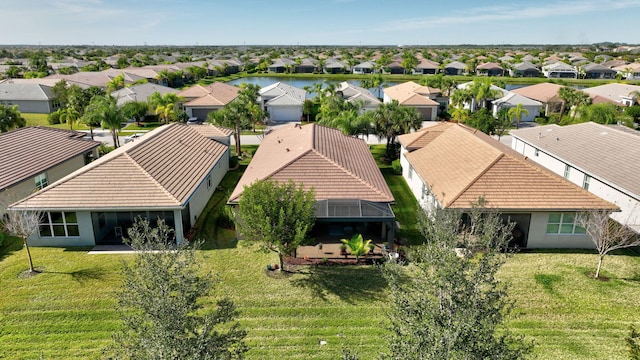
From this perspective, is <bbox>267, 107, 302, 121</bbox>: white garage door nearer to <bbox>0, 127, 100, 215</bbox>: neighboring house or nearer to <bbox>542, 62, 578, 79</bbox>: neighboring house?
<bbox>0, 127, 100, 215</bbox>: neighboring house

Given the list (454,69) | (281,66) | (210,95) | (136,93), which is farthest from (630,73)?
(136,93)

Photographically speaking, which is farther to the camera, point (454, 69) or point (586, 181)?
point (454, 69)

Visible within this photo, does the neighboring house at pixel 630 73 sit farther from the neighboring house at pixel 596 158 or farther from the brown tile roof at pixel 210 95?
the brown tile roof at pixel 210 95

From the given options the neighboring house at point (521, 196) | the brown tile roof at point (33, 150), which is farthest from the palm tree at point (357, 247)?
the brown tile roof at point (33, 150)

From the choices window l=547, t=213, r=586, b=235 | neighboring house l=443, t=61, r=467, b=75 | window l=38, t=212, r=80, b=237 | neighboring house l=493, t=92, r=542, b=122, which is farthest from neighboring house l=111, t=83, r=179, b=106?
neighboring house l=443, t=61, r=467, b=75

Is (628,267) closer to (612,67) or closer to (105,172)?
(105,172)

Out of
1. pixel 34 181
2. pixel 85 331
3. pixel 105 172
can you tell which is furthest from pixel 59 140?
pixel 85 331

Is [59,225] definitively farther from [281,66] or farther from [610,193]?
[281,66]

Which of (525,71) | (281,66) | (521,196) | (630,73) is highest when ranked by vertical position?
(281,66)
